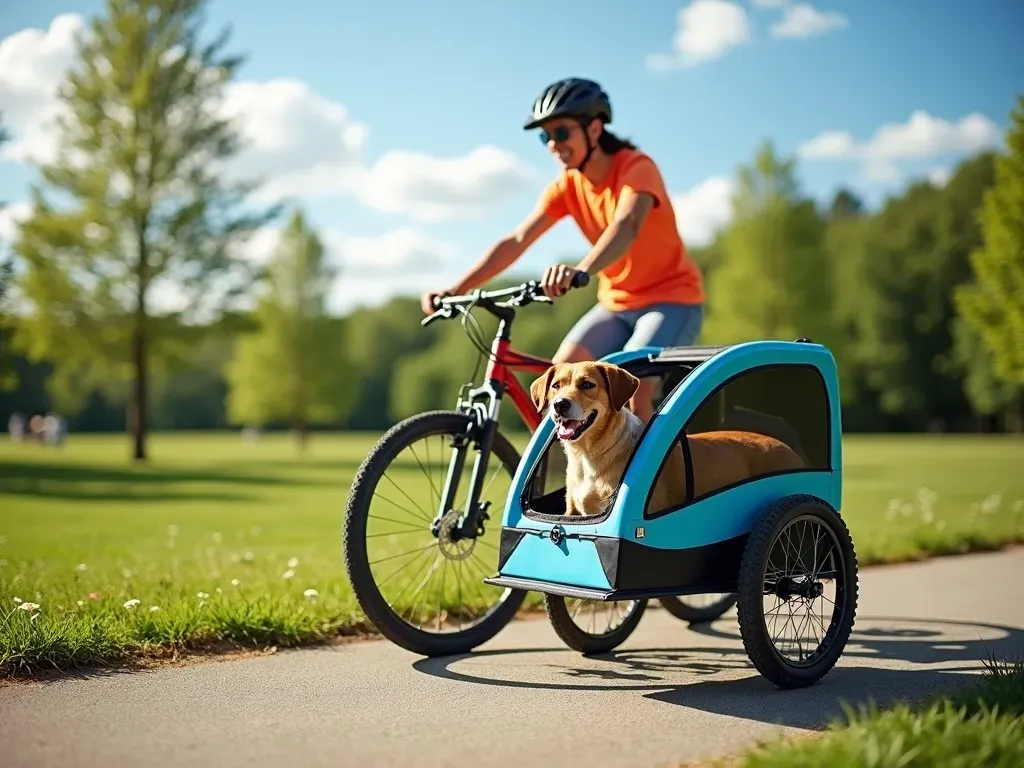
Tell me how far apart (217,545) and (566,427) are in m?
6.46

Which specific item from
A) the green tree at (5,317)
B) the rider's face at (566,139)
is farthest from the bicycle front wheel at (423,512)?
the green tree at (5,317)

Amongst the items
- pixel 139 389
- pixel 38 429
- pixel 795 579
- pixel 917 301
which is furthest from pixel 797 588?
pixel 917 301

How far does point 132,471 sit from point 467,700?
21641 mm

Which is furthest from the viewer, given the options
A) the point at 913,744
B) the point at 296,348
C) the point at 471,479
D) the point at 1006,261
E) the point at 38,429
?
the point at 38,429

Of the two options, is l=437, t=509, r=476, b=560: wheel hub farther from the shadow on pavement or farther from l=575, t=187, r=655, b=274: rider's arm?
l=575, t=187, r=655, b=274: rider's arm

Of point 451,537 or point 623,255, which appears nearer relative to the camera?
point 451,537

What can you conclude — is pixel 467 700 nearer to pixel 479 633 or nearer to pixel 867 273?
pixel 479 633

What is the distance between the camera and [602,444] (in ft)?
13.5

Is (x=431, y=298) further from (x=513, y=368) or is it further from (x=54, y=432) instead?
(x=54, y=432)

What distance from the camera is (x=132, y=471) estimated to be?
78.1 ft

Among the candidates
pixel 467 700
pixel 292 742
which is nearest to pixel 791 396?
pixel 467 700

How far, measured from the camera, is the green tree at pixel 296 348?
43562mm

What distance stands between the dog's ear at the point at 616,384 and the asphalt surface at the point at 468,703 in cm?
109

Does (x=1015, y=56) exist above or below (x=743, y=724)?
above
